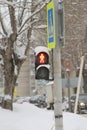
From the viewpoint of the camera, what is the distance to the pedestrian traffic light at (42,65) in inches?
477

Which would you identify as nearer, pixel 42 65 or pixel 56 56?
pixel 42 65

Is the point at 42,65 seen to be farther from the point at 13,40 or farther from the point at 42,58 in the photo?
the point at 13,40

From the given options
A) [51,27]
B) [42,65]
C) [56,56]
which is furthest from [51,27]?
[42,65]

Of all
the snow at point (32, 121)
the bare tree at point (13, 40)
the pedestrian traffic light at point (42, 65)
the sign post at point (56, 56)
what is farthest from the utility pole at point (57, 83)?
the bare tree at point (13, 40)

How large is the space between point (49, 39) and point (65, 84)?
20.2 m

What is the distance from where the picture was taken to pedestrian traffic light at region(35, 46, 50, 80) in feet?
39.7

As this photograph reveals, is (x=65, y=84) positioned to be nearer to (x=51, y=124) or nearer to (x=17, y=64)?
(x=17, y=64)

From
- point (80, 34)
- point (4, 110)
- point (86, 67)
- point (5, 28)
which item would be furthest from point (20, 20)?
point (86, 67)

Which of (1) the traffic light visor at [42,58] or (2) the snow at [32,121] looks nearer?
(1) the traffic light visor at [42,58]

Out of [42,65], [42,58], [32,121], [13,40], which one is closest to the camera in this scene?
[42,65]

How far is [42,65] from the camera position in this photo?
12.1 metres

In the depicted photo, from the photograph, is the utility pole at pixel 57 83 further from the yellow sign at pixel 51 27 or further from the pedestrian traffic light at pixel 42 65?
the pedestrian traffic light at pixel 42 65

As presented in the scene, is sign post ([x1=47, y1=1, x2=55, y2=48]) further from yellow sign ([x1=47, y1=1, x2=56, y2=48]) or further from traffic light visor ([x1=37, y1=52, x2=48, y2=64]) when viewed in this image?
traffic light visor ([x1=37, y1=52, x2=48, y2=64])

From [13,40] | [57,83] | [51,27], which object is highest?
[13,40]
